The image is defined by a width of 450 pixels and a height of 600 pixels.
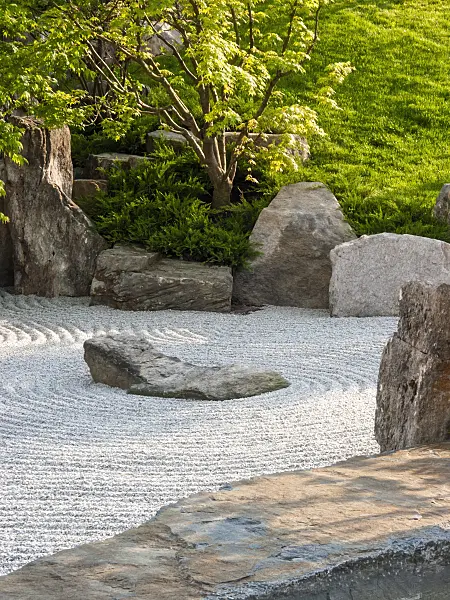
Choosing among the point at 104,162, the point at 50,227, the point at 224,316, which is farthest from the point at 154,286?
the point at 104,162

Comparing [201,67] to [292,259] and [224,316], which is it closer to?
[292,259]

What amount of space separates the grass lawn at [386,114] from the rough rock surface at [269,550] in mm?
8819

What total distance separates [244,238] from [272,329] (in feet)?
7.21

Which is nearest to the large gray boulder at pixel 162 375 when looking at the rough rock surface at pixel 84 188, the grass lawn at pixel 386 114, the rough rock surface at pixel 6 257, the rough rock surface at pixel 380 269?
the rough rock surface at pixel 380 269

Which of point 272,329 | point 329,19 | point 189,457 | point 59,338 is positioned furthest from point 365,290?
point 329,19

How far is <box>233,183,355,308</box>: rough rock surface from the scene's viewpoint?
1149 cm

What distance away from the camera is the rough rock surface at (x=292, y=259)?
1149cm

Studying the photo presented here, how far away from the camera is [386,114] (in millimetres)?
15938

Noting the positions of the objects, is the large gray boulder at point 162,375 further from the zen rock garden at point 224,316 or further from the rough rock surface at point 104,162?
the rough rock surface at point 104,162

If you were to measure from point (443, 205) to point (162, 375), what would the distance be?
6.48 meters

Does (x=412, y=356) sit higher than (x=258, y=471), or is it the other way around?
(x=412, y=356)

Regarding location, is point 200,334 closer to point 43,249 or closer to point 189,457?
point 43,249

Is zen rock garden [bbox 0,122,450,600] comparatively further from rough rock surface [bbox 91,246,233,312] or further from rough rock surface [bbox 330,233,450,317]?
rough rock surface [bbox 91,246,233,312]

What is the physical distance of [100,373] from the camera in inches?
294
